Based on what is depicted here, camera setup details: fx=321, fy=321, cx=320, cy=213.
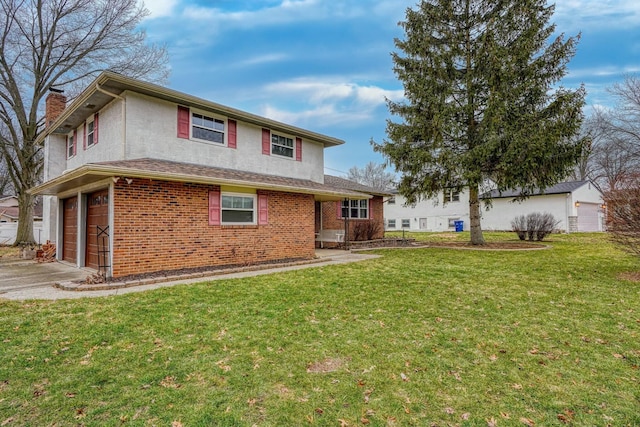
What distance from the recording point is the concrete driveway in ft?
24.8

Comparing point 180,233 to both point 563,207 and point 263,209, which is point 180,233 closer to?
point 263,209

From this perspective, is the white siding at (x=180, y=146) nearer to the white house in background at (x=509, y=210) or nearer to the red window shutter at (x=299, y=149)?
the red window shutter at (x=299, y=149)

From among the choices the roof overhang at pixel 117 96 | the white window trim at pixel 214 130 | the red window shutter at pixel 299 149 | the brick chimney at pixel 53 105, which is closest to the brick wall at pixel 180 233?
the white window trim at pixel 214 130

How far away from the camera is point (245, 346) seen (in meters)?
4.02

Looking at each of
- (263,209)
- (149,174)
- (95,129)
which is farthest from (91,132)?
(263,209)

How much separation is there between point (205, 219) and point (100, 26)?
55.3 ft

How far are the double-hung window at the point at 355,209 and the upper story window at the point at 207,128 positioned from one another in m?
8.42

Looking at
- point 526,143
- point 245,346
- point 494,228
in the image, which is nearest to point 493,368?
point 245,346

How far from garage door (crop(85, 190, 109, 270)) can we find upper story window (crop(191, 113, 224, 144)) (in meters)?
3.39

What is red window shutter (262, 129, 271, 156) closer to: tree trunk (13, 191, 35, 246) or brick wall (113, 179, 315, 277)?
brick wall (113, 179, 315, 277)

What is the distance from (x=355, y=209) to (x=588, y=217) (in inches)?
839

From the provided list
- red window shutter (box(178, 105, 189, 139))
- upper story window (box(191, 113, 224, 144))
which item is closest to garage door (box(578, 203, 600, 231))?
upper story window (box(191, 113, 224, 144))

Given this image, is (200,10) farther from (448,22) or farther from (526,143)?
(526,143)

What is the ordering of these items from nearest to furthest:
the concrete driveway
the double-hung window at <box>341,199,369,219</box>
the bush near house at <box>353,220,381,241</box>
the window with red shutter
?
the concrete driveway < the window with red shutter < the double-hung window at <box>341,199,369,219</box> < the bush near house at <box>353,220,381,241</box>
